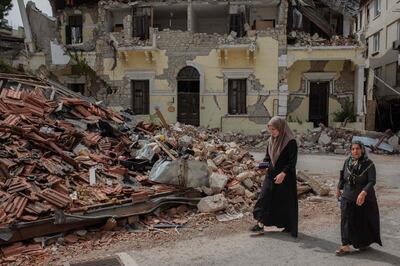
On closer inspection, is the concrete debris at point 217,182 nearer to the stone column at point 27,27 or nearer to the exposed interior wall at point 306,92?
the exposed interior wall at point 306,92

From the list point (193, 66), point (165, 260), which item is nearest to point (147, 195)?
point (165, 260)

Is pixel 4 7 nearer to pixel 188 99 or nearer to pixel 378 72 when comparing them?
pixel 188 99

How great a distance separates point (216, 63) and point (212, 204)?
15.7 metres

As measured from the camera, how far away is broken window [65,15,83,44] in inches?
988

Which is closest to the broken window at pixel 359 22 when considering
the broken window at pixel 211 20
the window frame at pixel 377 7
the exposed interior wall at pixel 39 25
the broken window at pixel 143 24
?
the window frame at pixel 377 7

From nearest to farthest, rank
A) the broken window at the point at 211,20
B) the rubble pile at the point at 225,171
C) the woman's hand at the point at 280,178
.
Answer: the woman's hand at the point at 280,178 → the rubble pile at the point at 225,171 → the broken window at the point at 211,20

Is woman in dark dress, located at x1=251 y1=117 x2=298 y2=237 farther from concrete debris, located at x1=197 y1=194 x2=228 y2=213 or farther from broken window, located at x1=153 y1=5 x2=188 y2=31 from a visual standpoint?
broken window, located at x1=153 y1=5 x2=188 y2=31

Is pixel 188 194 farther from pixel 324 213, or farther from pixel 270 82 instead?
pixel 270 82

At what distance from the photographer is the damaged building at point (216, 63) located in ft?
72.5

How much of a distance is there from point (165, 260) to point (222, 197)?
8.02 ft

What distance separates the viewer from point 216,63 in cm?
2234

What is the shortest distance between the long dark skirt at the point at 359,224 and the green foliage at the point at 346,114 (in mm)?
18013

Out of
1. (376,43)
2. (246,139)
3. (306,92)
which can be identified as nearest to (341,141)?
(306,92)

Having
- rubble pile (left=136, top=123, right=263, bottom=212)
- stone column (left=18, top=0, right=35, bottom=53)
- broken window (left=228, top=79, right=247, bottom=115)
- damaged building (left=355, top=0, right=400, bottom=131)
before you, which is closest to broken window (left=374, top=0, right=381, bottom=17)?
damaged building (left=355, top=0, right=400, bottom=131)
